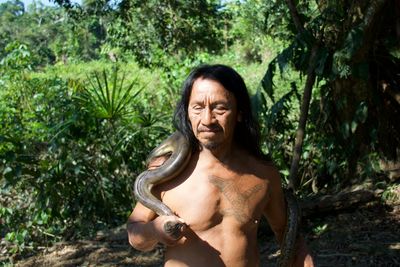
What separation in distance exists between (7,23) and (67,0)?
39.4 meters

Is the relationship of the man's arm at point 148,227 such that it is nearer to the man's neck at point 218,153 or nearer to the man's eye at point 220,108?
the man's neck at point 218,153

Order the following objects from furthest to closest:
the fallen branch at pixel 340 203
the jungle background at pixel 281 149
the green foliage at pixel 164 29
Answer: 1. the green foliage at pixel 164 29
2. the fallen branch at pixel 340 203
3. the jungle background at pixel 281 149

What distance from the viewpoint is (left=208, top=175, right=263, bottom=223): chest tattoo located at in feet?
6.01

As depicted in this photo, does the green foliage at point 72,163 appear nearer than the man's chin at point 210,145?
No

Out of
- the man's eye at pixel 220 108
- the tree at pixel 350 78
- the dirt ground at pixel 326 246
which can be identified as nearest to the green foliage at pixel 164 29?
the tree at pixel 350 78

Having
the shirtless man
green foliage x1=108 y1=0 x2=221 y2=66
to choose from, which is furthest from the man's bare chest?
green foliage x1=108 y1=0 x2=221 y2=66

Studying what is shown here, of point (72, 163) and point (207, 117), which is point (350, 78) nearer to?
point (72, 163)

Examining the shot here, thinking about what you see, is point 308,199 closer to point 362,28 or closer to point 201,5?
point 362,28

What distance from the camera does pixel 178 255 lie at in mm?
1796

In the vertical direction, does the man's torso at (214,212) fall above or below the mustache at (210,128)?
below

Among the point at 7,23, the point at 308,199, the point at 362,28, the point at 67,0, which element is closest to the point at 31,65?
the point at 67,0

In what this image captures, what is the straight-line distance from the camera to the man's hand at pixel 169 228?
5.33ft

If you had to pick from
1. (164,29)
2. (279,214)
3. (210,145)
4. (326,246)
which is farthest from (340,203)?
(164,29)

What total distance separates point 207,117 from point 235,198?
0.30 meters
